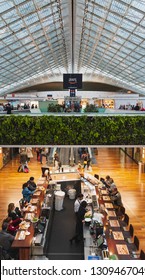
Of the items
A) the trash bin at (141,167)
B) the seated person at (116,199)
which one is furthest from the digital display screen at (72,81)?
the seated person at (116,199)

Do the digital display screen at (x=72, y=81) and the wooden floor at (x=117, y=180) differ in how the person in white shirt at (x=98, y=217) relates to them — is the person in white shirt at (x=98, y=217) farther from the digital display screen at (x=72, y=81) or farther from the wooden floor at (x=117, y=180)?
the digital display screen at (x=72, y=81)

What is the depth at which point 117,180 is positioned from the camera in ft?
51.1

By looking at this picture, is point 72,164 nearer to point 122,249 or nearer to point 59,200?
point 59,200

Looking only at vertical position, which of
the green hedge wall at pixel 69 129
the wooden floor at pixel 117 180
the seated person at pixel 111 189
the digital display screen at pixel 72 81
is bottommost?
the wooden floor at pixel 117 180

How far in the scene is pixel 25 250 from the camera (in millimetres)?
7051

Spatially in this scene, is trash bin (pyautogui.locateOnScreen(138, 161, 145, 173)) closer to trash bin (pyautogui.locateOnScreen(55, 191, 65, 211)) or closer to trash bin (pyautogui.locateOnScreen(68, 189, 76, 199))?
trash bin (pyautogui.locateOnScreen(68, 189, 76, 199))

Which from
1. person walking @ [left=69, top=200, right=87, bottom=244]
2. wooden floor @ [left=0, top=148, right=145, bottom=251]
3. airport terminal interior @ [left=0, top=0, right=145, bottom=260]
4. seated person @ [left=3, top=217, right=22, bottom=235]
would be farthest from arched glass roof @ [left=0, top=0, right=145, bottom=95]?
seated person @ [left=3, top=217, right=22, bottom=235]

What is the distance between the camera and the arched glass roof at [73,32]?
1564 cm

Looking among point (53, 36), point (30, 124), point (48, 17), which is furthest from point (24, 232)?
point (53, 36)

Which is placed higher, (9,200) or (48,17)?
(48,17)

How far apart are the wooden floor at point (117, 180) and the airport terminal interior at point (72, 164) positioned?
0.05m

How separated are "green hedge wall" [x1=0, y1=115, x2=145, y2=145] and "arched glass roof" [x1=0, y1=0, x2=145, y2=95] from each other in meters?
8.05
